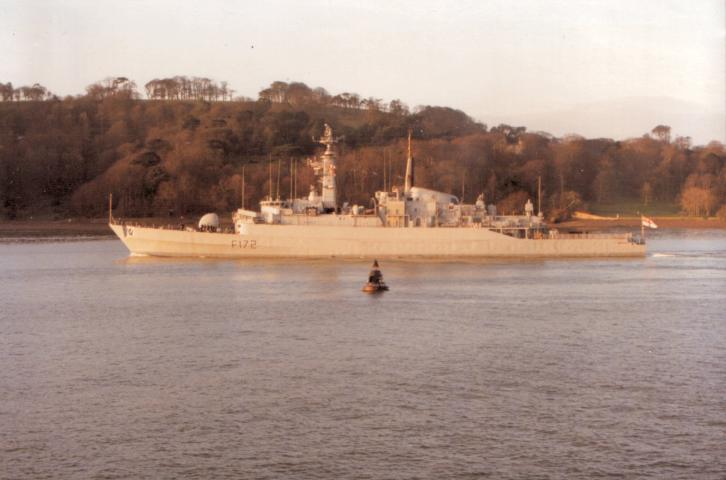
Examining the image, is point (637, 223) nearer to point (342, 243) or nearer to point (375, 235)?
point (375, 235)

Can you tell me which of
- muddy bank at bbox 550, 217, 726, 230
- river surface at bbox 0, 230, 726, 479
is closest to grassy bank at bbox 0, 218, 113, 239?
muddy bank at bbox 550, 217, 726, 230

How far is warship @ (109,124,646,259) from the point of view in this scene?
192 feet

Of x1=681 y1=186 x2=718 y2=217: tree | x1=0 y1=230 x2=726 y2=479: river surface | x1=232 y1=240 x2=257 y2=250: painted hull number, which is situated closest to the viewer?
x1=0 y1=230 x2=726 y2=479: river surface

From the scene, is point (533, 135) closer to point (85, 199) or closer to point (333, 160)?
point (85, 199)

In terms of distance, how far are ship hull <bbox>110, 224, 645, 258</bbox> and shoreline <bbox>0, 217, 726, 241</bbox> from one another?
3222 centimetres

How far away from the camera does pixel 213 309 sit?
121 ft

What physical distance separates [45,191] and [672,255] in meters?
79.4

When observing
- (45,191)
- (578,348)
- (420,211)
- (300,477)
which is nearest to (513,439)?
(300,477)

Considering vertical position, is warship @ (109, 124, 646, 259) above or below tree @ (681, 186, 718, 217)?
below

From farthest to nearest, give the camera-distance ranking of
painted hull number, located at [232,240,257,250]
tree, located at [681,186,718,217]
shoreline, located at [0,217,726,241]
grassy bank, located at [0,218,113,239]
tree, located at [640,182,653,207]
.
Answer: tree, located at [640,182,653,207] < tree, located at [681,186,718,217] < shoreline, located at [0,217,726,241] < grassy bank, located at [0,218,113,239] < painted hull number, located at [232,240,257,250]

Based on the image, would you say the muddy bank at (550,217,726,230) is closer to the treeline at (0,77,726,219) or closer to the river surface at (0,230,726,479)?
the treeline at (0,77,726,219)

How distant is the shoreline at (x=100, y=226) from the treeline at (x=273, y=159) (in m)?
2.68

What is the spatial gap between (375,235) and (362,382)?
35.1 m

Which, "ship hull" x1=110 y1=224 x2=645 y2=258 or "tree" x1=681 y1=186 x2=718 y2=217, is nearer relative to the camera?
"ship hull" x1=110 y1=224 x2=645 y2=258
